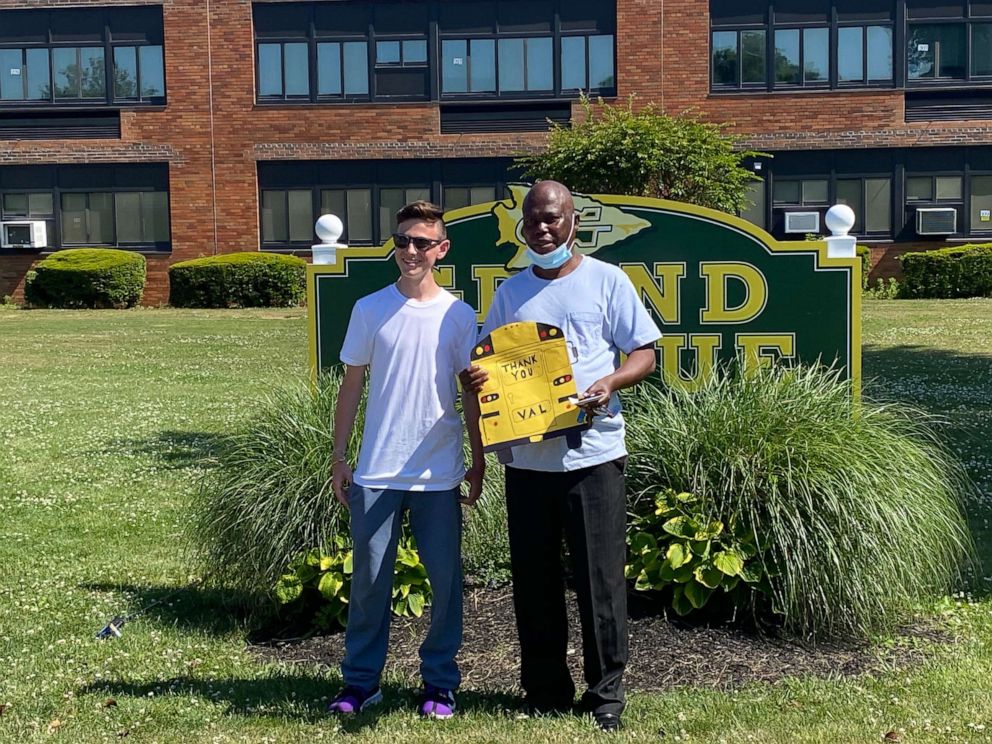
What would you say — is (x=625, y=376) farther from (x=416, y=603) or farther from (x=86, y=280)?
(x=86, y=280)

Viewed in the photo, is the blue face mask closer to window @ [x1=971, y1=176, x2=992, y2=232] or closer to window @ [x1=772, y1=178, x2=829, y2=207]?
window @ [x1=772, y1=178, x2=829, y2=207]

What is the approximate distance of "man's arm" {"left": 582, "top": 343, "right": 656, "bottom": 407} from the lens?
13.0 ft

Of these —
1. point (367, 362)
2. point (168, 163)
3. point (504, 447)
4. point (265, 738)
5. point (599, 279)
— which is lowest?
point (265, 738)

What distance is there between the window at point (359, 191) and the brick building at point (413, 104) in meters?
0.05

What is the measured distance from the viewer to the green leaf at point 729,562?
16.4 feet

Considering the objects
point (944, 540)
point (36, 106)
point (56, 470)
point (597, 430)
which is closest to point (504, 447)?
point (597, 430)

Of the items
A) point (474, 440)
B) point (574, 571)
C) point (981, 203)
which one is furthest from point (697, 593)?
point (981, 203)

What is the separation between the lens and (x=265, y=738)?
4.22m

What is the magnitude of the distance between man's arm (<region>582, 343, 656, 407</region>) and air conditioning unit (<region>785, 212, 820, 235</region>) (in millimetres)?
23565

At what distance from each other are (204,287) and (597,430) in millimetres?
23533

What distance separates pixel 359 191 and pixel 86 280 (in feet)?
21.3

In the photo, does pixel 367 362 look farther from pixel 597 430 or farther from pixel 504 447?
pixel 597 430

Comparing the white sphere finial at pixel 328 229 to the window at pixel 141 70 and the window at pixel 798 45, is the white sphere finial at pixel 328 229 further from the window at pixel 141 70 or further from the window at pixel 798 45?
the window at pixel 141 70

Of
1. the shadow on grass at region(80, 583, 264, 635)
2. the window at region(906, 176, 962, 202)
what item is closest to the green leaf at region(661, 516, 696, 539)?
the shadow on grass at region(80, 583, 264, 635)
